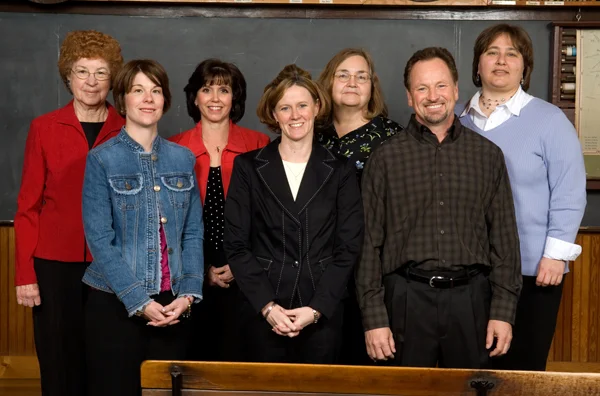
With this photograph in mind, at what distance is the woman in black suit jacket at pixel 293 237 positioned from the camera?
Answer: 270 centimetres

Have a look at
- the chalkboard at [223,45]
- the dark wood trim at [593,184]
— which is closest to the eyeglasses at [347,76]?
the chalkboard at [223,45]

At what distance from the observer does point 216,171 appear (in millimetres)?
3186

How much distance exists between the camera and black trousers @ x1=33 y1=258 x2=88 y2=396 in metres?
3.08

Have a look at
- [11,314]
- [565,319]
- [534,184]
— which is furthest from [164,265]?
[565,319]

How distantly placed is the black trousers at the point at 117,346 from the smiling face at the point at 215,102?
2.78ft

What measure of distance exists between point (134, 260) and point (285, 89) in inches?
31.3

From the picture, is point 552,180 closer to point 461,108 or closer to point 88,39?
point 461,108

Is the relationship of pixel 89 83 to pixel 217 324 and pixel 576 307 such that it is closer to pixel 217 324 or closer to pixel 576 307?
pixel 217 324

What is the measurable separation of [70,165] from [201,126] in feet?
1.82

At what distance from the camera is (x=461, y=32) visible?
441 cm

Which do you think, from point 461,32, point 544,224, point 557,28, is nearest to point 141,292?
point 544,224

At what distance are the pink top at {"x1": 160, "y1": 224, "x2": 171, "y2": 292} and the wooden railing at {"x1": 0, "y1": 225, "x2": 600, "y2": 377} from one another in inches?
80.0

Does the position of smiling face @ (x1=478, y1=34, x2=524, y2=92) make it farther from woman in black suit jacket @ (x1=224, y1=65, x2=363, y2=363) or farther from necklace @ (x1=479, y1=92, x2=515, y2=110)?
woman in black suit jacket @ (x1=224, y1=65, x2=363, y2=363)

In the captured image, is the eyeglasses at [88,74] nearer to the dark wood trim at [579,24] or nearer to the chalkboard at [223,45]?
the chalkboard at [223,45]
